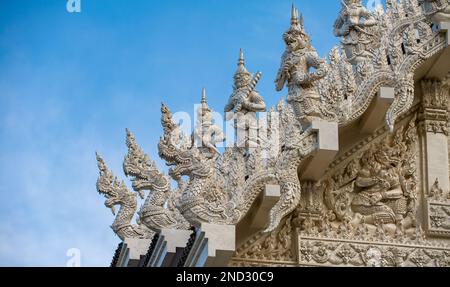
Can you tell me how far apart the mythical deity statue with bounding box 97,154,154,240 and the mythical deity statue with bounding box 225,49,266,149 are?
9.26 feet

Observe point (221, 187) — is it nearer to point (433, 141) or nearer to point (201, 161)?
point (201, 161)

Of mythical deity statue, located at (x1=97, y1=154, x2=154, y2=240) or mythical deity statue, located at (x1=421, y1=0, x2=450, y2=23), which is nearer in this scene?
mythical deity statue, located at (x1=421, y1=0, x2=450, y2=23)

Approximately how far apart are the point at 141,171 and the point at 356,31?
107 inches

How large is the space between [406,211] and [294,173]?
1532mm

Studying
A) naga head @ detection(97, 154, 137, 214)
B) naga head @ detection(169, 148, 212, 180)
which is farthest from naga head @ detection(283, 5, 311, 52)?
naga head @ detection(97, 154, 137, 214)

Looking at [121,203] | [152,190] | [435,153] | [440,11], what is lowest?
[152,190]

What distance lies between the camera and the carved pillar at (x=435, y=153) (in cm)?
1783

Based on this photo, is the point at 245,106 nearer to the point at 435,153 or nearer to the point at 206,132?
the point at 206,132

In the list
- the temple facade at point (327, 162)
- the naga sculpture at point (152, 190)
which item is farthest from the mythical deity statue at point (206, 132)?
the naga sculpture at point (152, 190)

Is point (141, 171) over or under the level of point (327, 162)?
over

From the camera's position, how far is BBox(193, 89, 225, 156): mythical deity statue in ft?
56.3

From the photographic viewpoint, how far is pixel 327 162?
17.2 m

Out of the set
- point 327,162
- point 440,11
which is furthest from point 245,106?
point 440,11

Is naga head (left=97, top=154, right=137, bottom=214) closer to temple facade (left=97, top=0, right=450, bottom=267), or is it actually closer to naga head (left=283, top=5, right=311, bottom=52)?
temple facade (left=97, top=0, right=450, bottom=267)
